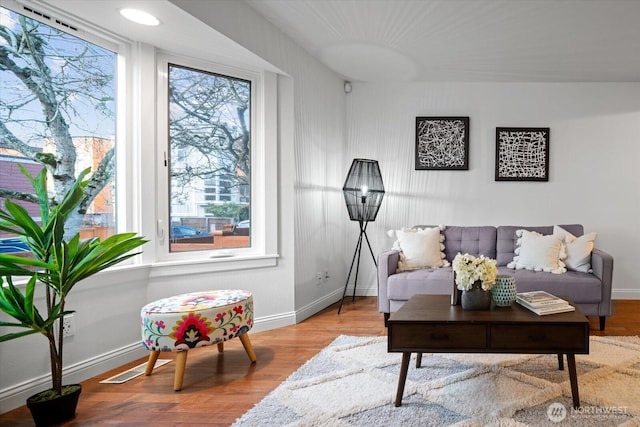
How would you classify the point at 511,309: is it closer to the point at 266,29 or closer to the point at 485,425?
the point at 485,425

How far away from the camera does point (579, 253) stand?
11.3 feet

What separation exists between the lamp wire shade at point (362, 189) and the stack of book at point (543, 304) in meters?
1.92

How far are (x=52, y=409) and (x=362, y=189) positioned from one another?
2898 millimetres

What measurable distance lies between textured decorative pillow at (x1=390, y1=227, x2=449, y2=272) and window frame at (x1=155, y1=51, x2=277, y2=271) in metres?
1.17

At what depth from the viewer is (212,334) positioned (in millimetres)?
2334

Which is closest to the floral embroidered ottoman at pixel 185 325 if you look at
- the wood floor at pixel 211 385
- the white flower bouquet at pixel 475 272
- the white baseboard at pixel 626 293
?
the wood floor at pixel 211 385

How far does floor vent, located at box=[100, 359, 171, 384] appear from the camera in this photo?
237 centimetres

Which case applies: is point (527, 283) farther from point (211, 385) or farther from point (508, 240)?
point (211, 385)

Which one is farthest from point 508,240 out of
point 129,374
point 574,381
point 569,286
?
point 129,374

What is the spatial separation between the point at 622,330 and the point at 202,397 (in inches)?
128

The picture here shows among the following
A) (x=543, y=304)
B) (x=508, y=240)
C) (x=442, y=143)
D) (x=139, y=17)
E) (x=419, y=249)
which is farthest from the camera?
(x=442, y=143)

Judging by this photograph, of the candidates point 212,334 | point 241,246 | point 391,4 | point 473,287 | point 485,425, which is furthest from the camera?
point 241,246

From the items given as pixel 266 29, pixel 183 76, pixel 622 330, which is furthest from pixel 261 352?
pixel 622 330

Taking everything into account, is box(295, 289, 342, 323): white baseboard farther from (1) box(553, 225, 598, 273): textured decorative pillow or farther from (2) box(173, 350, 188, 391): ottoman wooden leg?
(1) box(553, 225, 598, 273): textured decorative pillow
